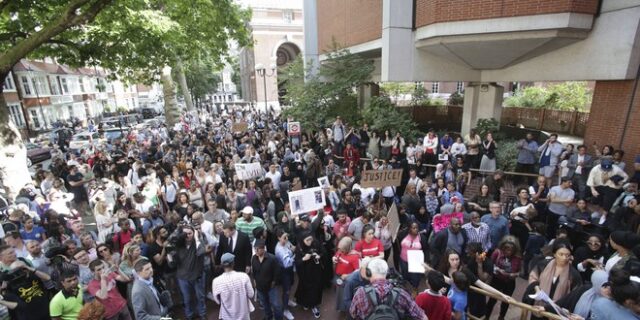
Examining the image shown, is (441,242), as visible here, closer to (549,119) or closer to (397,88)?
(549,119)

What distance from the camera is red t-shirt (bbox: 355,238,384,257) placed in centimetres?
512

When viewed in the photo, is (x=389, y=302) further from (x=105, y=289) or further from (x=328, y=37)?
(x=328, y=37)

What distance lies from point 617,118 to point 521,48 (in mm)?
3485

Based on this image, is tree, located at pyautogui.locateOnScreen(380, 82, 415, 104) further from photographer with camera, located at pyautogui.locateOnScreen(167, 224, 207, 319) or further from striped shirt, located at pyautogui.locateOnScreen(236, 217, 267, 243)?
photographer with camera, located at pyautogui.locateOnScreen(167, 224, 207, 319)

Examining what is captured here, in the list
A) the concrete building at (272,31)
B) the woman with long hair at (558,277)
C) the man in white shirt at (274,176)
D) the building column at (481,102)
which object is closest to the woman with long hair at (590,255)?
the woman with long hair at (558,277)

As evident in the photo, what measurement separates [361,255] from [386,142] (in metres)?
7.36

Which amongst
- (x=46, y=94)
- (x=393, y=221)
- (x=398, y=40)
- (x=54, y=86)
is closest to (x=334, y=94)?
(x=398, y=40)

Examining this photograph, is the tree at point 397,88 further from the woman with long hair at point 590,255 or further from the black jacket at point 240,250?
the black jacket at point 240,250

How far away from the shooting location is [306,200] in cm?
654

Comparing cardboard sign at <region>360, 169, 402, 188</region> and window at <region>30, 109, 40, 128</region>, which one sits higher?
cardboard sign at <region>360, 169, 402, 188</region>

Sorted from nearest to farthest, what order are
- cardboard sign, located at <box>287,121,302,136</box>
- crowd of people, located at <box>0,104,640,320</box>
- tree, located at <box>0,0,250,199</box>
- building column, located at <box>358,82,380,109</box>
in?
crowd of people, located at <box>0,104,640,320</box> < tree, located at <box>0,0,250,199</box> < cardboard sign, located at <box>287,121,302,136</box> < building column, located at <box>358,82,380,109</box>

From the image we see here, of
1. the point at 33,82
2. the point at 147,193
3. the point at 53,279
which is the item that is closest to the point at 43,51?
the point at 147,193

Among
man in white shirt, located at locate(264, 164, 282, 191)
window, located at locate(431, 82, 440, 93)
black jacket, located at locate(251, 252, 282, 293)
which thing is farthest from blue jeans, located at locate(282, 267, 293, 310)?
window, located at locate(431, 82, 440, 93)

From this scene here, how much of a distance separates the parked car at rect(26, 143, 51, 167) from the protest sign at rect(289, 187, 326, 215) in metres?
18.5
